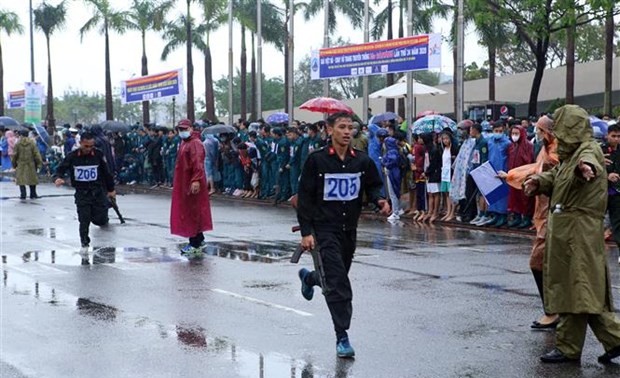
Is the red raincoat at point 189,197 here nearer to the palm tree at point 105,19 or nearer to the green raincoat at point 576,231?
the green raincoat at point 576,231

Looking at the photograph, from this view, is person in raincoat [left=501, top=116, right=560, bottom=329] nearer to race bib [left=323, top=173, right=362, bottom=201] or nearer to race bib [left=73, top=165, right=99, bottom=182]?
race bib [left=323, top=173, right=362, bottom=201]

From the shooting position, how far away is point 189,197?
14508 millimetres

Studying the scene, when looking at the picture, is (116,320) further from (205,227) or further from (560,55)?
(560,55)

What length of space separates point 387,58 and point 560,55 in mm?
40755

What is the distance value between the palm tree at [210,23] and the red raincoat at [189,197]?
130 ft

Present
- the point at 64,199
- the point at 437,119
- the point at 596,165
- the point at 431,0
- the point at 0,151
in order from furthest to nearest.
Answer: the point at 431,0 < the point at 0,151 < the point at 64,199 < the point at 437,119 < the point at 596,165

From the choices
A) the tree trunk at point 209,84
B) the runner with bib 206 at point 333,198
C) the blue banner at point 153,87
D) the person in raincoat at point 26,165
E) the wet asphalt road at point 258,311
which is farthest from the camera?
the tree trunk at point 209,84

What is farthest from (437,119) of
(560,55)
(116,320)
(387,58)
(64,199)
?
(560,55)

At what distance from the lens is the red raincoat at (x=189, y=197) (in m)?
14.3

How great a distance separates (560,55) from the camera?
65.1 meters

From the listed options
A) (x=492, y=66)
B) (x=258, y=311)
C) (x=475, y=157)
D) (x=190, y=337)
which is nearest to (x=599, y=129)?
(x=475, y=157)

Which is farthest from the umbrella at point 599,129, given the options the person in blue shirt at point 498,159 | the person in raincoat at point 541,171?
the person in raincoat at point 541,171

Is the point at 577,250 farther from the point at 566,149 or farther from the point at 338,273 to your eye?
the point at 338,273

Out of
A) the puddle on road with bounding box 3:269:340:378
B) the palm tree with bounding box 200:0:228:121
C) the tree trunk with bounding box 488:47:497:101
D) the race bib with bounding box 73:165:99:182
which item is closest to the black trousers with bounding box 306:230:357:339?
the puddle on road with bounding box 3:269:340:378
